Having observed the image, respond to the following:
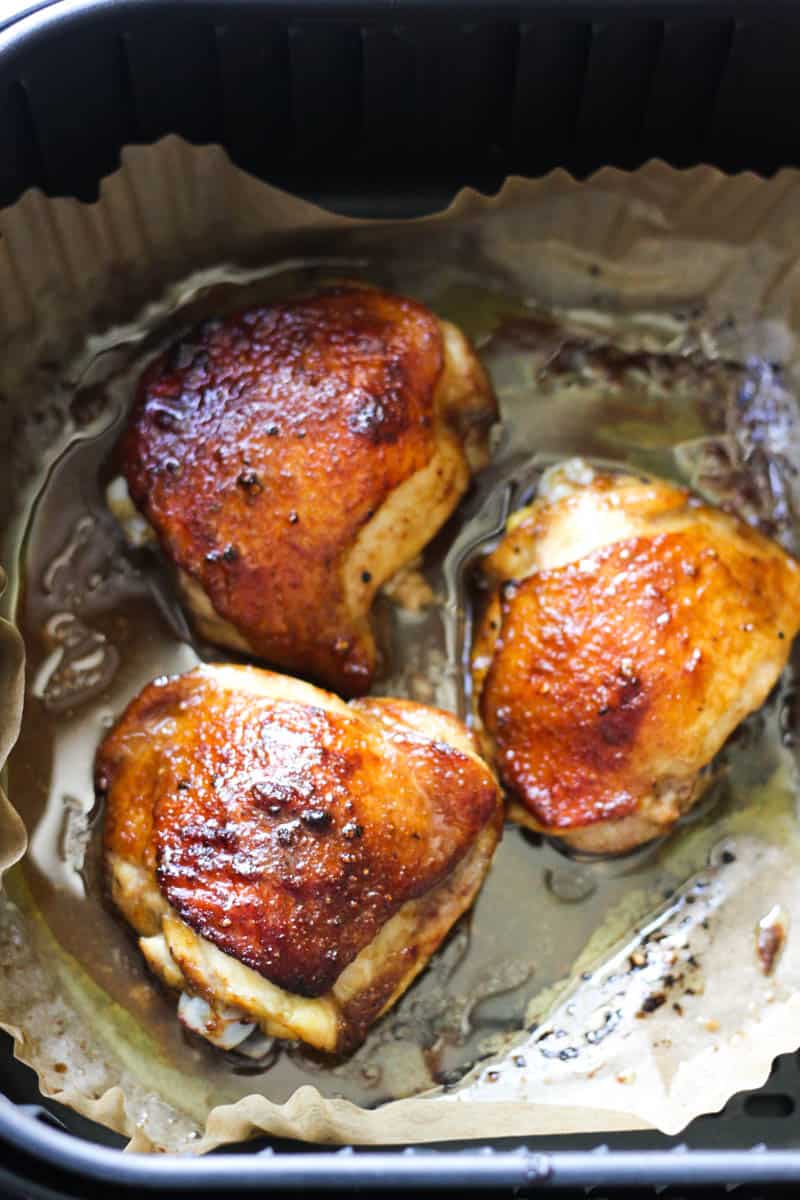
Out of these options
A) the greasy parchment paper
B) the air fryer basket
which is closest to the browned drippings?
the greasy parchment paper

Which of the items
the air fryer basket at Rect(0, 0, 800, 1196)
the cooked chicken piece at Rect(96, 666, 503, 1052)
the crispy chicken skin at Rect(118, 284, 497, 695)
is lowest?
the cooked chicken piece at Rect(96, 666, 503, 1052)

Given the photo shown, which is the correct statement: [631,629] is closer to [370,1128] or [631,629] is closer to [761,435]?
[761,435]

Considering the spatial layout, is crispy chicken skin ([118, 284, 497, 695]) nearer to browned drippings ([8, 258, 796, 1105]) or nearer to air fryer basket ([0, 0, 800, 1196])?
browned drippings ([8, 258, 796, 1105])

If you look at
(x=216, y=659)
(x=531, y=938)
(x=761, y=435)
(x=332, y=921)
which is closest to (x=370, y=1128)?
(x=332, y=921)

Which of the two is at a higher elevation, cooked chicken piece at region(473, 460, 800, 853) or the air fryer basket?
the air fryer basket

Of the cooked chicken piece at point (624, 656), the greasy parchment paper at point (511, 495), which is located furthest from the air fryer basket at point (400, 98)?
the cooked chicken piece at point (624, 656)

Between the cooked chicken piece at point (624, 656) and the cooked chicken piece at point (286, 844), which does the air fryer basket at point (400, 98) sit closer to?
the cooked chicken piece at point (286, 844)
